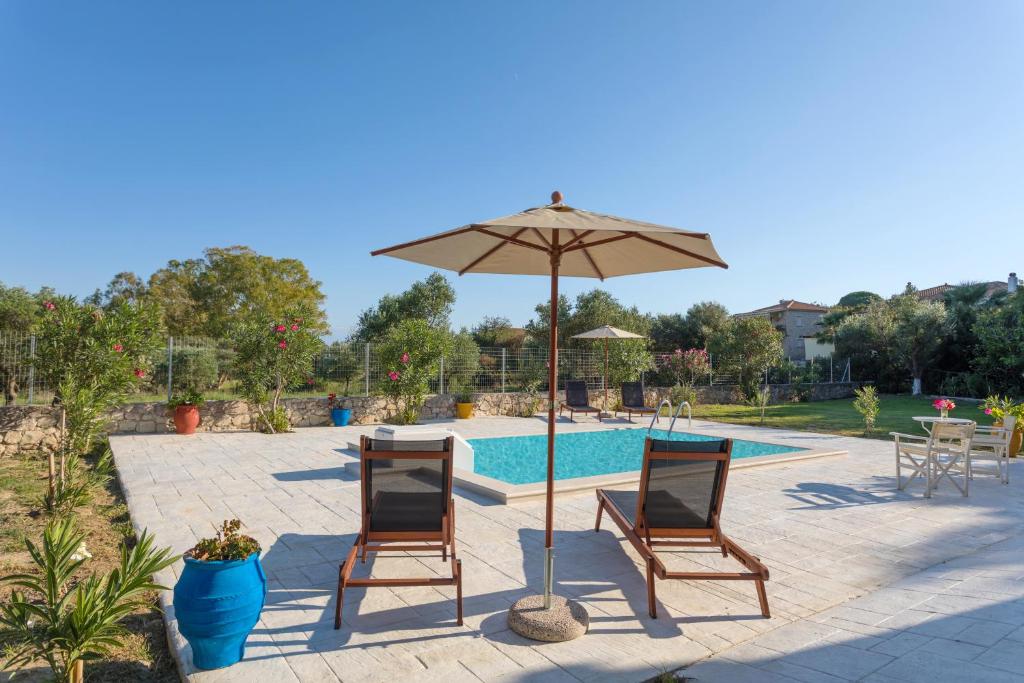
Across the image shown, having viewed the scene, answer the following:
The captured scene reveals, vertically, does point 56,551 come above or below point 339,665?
above

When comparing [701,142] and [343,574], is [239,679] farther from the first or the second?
[701,142]

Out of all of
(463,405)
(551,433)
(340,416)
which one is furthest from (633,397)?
(551,433)

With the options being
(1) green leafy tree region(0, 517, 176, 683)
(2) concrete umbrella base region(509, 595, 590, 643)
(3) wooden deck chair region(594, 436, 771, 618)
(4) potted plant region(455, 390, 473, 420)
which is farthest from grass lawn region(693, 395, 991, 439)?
(1) green leafy tree region(0, 517, 176, 683)

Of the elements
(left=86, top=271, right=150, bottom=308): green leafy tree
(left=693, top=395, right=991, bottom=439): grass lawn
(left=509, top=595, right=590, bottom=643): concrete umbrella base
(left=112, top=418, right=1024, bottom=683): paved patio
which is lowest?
(left=112, top=418, right=1024, bottom=683): paved patio

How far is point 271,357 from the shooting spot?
11.0m

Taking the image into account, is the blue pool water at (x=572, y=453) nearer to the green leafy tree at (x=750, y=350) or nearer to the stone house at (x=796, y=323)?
the green leafy tree at (x=750, y=350)

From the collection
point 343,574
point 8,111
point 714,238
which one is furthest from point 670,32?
point 8,111

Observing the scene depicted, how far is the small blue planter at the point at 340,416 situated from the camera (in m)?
12.4

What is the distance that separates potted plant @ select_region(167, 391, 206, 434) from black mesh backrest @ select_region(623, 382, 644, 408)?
32.6 feet

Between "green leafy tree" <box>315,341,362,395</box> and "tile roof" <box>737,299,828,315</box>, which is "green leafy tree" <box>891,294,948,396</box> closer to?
"green leafy tree" <box>315,341,362,395</box>

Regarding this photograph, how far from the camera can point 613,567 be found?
13.0ft

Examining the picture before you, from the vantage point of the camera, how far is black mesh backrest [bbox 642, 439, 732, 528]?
11.8 ft

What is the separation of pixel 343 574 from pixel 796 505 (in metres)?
4.73

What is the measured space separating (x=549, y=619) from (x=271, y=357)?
950 centimetres
